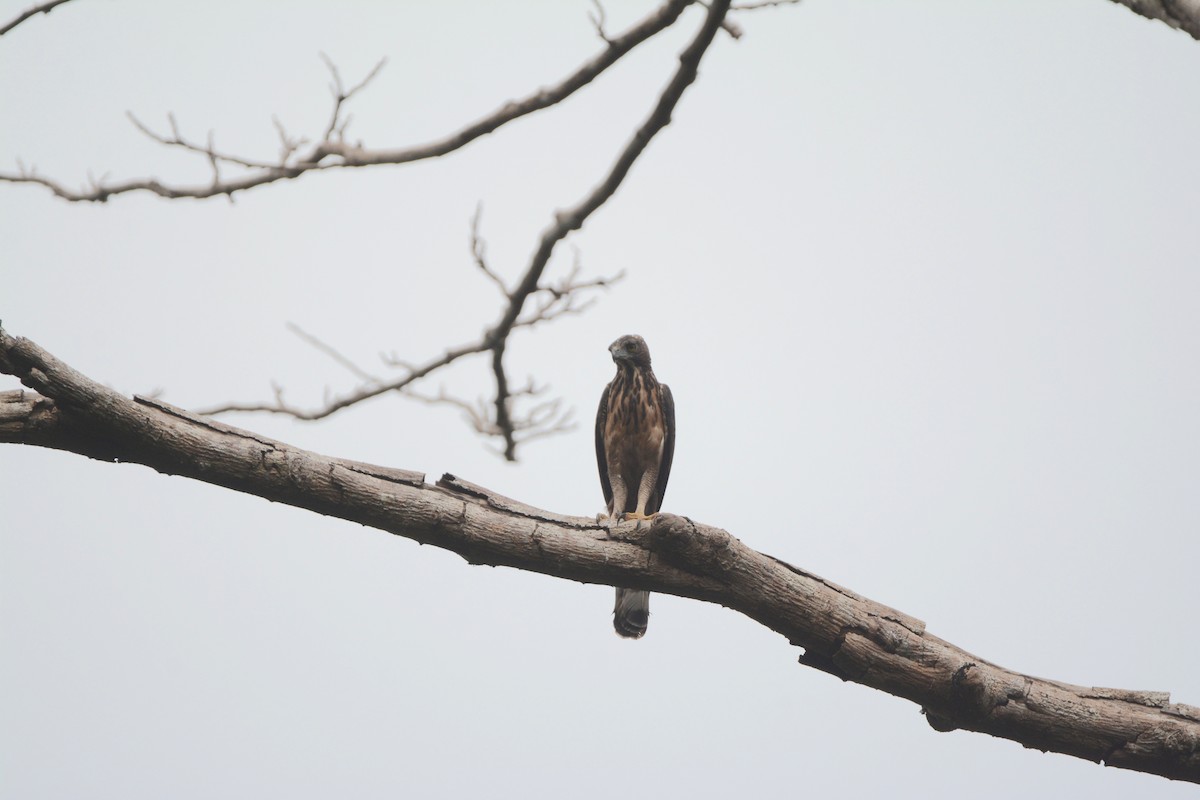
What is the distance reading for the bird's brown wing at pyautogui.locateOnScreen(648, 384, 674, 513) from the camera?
7.11 metres

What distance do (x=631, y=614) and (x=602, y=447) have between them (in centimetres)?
150

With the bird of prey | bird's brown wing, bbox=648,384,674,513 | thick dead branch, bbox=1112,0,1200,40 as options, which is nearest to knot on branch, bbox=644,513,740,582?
thick dead branch, bbox=1112,0,1200,40

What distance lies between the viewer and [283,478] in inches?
143

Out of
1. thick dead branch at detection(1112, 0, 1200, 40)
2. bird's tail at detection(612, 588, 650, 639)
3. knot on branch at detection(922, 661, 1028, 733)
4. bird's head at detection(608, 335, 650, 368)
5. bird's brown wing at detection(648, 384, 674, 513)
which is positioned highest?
thick dead branch at detection(1112, 0, 1200, 40)

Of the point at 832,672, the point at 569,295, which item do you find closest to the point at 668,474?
the point at 569,295

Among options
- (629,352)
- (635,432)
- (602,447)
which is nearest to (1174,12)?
(635,432)

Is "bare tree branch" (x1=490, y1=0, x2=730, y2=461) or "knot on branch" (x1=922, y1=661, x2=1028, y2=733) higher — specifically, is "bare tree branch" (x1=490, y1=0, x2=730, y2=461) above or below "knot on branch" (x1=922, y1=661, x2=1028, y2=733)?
above

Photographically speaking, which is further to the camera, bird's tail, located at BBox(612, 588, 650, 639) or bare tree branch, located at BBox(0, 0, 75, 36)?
bird's tail, located at BBox(612, 588, 650, 639)

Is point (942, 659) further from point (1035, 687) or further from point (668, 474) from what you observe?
point (668, 474)

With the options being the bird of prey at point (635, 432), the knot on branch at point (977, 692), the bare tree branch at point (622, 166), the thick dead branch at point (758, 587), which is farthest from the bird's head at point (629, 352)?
the knot on branch at point (977, 692)

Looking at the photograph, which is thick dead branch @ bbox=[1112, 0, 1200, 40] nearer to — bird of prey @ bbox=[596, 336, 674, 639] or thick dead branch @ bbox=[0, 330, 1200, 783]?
thick dead branch @ bbox=[0, 330, 1200, 783]

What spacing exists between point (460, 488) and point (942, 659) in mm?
1992

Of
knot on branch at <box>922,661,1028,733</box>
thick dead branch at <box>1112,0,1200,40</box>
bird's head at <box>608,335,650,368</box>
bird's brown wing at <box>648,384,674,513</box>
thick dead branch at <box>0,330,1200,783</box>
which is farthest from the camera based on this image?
bird's head at <box>608,335,650,368</box>

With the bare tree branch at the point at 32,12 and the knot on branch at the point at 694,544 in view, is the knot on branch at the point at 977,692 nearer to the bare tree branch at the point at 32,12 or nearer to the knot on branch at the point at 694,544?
the knot on branch at the point at 694,544
